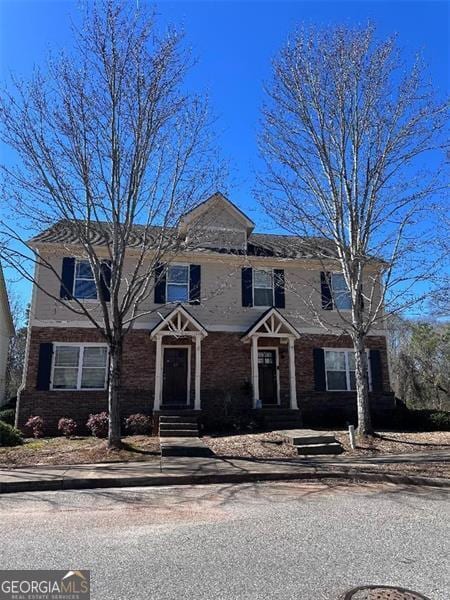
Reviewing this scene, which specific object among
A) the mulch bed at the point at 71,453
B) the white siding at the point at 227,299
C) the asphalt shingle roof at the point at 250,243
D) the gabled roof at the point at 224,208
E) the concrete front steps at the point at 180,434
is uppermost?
the gabled roof at the point at 224,208

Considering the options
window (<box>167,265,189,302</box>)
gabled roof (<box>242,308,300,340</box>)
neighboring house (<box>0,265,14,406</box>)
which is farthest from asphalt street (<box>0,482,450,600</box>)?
neighboring house (<box>0,265,14,406</box>)

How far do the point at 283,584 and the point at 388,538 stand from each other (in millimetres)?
1779

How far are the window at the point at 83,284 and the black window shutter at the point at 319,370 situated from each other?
29.5ft

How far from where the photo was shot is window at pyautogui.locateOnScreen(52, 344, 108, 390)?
16.1 m

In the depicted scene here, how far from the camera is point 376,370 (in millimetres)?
18328

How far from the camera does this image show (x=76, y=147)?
10.9m

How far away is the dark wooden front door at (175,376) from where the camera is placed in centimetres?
1673

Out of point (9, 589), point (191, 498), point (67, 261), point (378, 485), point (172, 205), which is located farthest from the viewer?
point (67, 261)

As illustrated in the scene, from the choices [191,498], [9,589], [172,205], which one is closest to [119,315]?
[172,205]

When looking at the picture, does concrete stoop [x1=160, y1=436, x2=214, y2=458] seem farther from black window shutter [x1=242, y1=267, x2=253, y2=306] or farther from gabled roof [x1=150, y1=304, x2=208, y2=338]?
black window shutter [x1=242, y1=267, x2=253, y2=306]

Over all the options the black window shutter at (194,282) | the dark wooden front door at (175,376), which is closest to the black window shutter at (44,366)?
the dark wooden front door at (175,376)

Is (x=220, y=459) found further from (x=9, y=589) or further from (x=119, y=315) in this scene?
(x=9, y=589)

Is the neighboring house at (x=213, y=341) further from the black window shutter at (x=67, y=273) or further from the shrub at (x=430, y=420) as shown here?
the shrub at (x=430, y=420)

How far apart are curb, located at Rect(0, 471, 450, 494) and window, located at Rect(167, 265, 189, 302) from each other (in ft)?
32.7
